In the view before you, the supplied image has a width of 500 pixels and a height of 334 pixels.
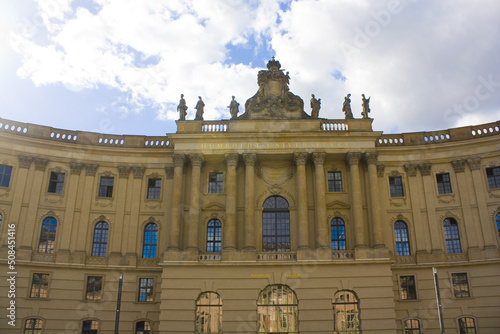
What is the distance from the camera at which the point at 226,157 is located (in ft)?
122

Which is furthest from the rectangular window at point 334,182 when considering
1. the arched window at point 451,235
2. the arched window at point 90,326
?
the arched window at point 90,326

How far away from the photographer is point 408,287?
36.5 meters

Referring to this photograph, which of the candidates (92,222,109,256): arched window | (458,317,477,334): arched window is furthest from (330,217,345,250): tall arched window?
(92,222,109,256): arched window

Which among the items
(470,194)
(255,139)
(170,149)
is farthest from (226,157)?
(470,194)

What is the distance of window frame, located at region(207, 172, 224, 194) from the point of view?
38.3 meters

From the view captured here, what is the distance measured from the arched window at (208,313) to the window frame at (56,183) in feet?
49.8

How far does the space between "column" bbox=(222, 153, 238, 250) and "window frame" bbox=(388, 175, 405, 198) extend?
44.5ft

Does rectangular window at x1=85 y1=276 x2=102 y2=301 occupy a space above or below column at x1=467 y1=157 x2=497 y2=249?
below

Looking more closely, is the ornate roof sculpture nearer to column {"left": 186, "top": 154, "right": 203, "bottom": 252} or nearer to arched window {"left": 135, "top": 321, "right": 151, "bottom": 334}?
column {"left": 186, "top": 154, "right": 203, "bottom": 252}

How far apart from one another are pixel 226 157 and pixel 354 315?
50.3ft

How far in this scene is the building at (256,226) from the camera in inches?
1313

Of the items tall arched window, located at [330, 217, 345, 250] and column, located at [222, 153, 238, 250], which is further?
tall arched window, located at [330, 217, 345, 250]

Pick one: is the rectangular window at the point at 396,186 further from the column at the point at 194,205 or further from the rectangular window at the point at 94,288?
the rectangular window at the point at 94,288

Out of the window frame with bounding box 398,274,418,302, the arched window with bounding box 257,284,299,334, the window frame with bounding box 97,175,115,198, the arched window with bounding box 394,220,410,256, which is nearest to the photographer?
the arched window with bounding box 257,284,299,334
